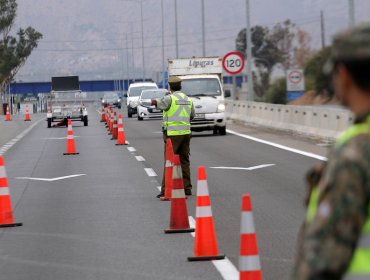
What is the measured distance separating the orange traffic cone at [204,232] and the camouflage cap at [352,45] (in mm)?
6909

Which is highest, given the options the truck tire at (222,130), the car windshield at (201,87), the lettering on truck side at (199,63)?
the lettering on truck side at (199,63)

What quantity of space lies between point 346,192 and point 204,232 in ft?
23.1

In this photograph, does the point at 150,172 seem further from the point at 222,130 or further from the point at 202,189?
the point at 222,130

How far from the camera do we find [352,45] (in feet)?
10.7

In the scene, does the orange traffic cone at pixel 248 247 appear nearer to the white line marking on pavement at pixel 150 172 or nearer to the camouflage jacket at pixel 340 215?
the camouflage jacket at pixel 340 215

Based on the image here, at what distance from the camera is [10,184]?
1998 centimetres

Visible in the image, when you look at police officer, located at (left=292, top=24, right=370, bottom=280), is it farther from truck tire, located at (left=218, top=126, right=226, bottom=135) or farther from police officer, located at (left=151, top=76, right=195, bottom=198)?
truck tire, located at (left=218, top=126, right=226, bottom=135)

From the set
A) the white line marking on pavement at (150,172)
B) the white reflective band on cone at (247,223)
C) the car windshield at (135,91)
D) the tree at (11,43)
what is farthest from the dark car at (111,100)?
the white reflective band on cone at (247,223)

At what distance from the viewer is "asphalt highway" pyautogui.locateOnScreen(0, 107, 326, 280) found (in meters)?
10.2

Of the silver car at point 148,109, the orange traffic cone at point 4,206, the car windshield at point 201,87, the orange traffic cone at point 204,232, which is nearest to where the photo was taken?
the orange traffic cone at point 204,232

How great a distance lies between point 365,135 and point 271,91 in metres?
111

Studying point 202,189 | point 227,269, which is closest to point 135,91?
point 202,189

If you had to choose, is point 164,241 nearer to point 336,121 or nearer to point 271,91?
point 336,121

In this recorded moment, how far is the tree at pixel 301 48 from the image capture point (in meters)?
181
